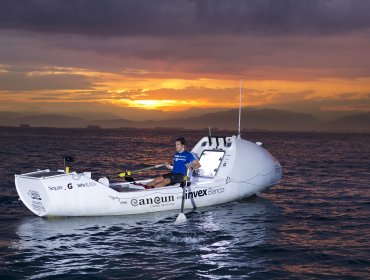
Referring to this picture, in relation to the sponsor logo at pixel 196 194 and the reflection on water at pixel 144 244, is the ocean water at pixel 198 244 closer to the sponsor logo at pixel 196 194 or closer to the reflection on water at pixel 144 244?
the reflection on water at pixel 144 244

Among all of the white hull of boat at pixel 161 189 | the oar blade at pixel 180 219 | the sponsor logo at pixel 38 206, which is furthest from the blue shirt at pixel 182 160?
the sponsor logo at pixel 38 206

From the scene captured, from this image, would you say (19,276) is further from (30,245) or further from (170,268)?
(170,268)

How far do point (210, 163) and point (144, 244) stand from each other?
287 inches

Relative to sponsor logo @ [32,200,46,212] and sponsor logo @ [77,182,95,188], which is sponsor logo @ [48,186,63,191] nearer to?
sponsor logo @ [77,182,95,188]

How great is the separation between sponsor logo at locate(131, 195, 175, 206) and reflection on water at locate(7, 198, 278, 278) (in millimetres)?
399

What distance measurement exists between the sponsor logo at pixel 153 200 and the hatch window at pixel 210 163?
10.8 ft

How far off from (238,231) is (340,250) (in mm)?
3044

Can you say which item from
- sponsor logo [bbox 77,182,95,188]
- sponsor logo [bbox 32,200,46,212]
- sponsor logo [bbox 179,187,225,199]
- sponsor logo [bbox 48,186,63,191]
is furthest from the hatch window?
sponsor logo [bbox 32,200,46,212]

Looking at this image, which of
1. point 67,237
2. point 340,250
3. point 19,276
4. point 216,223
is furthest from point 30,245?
point 340,250

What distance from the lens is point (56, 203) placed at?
47.8 ft

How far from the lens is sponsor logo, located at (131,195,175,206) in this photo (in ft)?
51.5

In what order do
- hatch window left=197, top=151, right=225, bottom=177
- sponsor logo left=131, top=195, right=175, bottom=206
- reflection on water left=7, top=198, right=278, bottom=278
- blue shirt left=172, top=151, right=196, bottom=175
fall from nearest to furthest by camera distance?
reflection on water left=7, top=198, right=278, bottom=278 → sponsor logo left=131, top=195, right=175, bottom=206 → blue shirt left=172, top=151, right=196, bottom=175 → hatch window left=197, top=151, right=225, bottom=177

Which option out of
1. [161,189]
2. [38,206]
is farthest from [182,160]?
[38,206]

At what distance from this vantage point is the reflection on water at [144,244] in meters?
10.7
